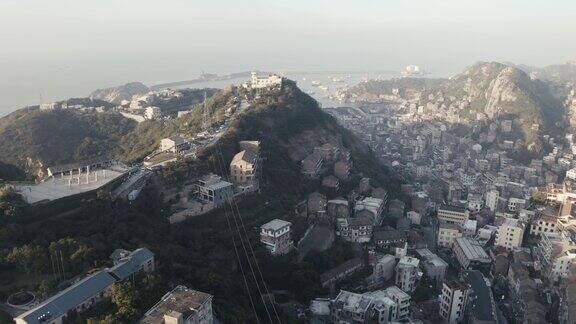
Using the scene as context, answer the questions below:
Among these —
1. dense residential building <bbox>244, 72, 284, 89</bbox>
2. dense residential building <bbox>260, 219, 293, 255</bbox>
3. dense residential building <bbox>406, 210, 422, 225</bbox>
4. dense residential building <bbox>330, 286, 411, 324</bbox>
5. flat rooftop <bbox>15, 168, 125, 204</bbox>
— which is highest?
A: dense residential building <bbox>244, 72, 284, 89</bbox>

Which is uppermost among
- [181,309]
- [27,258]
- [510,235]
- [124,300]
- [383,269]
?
[27,258]

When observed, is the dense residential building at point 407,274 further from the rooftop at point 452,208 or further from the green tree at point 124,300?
the green tree at point 124,300

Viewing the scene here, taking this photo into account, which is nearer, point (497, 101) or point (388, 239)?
point (388, 239)

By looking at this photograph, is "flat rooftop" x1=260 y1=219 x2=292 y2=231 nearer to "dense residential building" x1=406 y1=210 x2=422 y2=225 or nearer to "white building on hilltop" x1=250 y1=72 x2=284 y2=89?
"dense residential building" x1=406 y1=210 x2=422 y2=225

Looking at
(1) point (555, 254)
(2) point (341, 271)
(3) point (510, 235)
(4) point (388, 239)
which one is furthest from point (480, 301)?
(3) point (510, 235)

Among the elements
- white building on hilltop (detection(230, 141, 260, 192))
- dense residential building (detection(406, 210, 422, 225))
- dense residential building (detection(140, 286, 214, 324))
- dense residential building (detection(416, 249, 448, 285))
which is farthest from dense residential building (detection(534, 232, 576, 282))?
dense residential building (detection(140, 286, 214, 324))

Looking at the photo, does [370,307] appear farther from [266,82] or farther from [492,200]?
[266,82]

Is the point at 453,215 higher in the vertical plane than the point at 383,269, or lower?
lower

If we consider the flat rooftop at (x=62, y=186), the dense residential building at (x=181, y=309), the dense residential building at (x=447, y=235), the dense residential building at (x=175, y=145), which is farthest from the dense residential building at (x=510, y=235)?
the flat rooftop at (x=62, y=186)
